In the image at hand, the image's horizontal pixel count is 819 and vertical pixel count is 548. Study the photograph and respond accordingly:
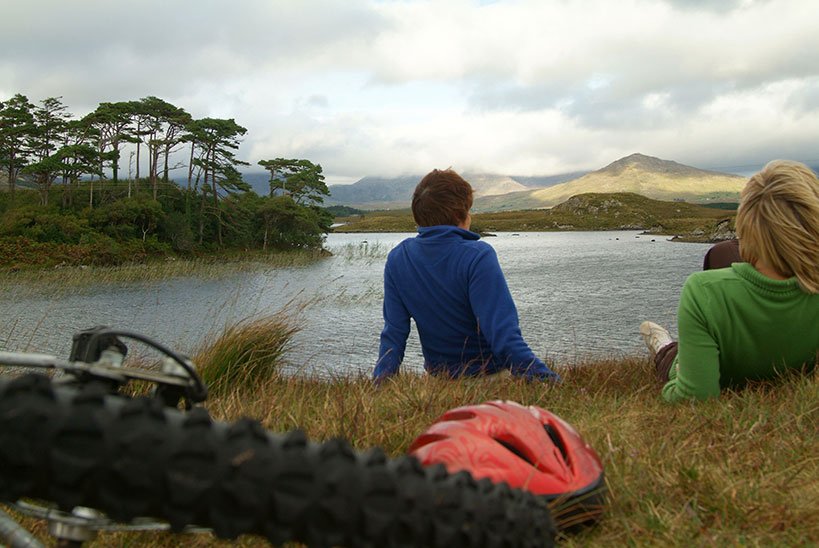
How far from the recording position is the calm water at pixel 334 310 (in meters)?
15.3

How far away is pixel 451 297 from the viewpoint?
4.72 meters

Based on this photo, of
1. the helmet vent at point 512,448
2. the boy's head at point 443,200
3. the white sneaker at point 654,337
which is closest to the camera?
the helmet vent at point 512,448

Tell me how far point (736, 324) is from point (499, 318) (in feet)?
4.85

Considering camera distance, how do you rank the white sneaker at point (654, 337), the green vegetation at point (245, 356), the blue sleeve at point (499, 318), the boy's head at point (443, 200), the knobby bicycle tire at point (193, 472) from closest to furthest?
the knobby bicycle tire at point (193, 472) → the blue sleeve at point (499, 318) → the boy's head at point (443, 200) → the white sneaker at point (654, 337) → the green vegetation at point (245, 356)

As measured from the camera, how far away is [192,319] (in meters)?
22.8

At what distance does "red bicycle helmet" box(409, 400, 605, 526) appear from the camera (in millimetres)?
2004

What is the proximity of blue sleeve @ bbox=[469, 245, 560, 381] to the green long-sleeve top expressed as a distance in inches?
37.6

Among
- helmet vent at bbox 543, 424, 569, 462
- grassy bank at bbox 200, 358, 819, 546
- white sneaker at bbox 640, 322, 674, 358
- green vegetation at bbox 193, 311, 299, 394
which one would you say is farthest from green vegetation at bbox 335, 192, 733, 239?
helmet vent at bbox 543, 424, 569, 462

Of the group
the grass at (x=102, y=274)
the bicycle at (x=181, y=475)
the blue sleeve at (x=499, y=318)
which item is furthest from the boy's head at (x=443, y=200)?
the grass at (x=102, y=274)

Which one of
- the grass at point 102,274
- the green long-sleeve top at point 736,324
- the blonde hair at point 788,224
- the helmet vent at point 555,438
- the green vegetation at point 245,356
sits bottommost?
the grass at point 102,274

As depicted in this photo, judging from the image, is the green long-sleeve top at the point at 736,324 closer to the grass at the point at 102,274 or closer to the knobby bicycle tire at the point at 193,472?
the knobby bicycle tire at the point at 193,472

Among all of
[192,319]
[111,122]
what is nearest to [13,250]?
[111,122]

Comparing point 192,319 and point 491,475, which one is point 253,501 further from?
point 192,319

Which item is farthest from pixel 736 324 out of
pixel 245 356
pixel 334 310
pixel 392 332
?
pixel 334 310
